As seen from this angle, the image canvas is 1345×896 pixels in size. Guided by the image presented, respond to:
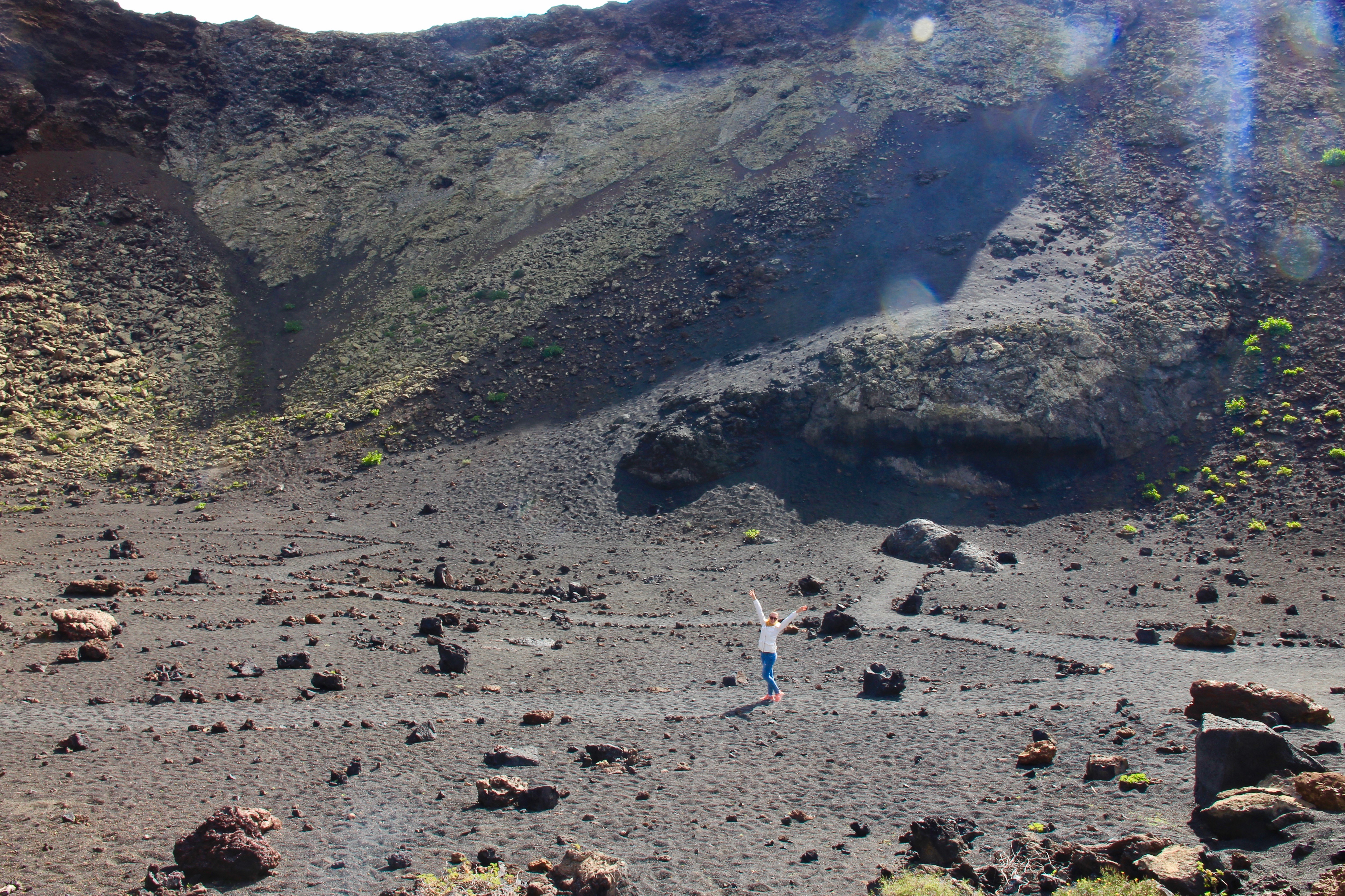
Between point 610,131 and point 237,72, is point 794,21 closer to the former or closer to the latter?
point 610,131

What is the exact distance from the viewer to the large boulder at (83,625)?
13.4 meters

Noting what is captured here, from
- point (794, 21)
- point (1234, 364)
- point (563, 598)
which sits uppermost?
point (794, 21)

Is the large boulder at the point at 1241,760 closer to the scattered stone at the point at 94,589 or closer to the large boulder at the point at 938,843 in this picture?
the large boulder at the point at 938,843

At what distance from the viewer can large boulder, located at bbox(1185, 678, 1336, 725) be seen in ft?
27.1

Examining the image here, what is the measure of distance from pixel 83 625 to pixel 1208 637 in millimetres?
19130

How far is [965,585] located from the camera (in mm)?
19953

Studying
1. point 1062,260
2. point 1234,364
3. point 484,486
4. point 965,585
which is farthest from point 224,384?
point 1234,364

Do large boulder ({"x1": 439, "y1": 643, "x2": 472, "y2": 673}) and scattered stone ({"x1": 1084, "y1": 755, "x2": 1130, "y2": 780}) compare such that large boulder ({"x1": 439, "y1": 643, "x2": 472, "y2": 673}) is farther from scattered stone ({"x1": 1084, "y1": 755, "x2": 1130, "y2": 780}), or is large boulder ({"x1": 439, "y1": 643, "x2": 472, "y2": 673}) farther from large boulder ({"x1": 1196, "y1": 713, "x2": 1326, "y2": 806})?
large boulder ({"x1": 1196, "y1": 713, "x2": 1326, "y2": 806})

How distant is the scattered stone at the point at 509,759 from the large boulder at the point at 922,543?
1610 centimetres

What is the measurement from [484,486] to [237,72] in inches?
1697

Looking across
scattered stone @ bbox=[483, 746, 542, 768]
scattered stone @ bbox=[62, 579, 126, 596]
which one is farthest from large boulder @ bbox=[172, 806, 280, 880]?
Result: scattered stone @ bbox=[62, 579, 126, 596]

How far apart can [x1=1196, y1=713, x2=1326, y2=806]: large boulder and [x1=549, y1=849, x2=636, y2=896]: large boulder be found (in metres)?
4.62

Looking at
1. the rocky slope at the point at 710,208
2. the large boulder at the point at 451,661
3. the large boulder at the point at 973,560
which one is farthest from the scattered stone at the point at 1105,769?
the rocky slope at the point at 710,208

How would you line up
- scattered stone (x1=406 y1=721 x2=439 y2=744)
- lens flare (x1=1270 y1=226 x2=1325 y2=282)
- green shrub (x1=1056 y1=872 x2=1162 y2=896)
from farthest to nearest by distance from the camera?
lens flare (x1=1270 y1=226 x2=1325 y2=282)
scattered stone (x1=406 y1=721 x2=439 y2=744)
green shrub (x1=1056 y1=872 x2=1162 y2=896)
